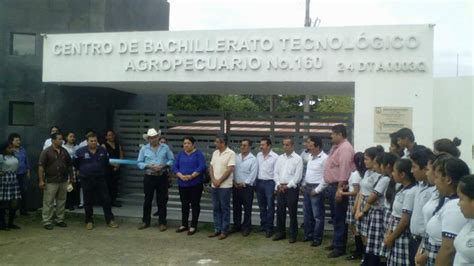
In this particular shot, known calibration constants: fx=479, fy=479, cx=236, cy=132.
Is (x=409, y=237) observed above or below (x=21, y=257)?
above

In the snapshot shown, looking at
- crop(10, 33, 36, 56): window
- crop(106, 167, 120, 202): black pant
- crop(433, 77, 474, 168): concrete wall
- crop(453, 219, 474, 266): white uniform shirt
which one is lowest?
crop(106, 167, 120, 202): black pant

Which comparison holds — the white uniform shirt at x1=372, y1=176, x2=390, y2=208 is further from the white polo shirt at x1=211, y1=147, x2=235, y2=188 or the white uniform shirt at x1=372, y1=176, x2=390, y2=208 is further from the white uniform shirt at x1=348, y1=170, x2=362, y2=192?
the white polo shirt at x1=211, y1=147, x2=235, y2=188

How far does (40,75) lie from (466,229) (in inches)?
347

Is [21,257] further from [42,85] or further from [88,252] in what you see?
[42,85]

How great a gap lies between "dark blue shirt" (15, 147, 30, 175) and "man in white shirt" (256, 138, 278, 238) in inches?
170

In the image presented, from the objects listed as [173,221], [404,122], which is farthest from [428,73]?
[173,221]

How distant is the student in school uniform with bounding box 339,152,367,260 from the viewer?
246 inches

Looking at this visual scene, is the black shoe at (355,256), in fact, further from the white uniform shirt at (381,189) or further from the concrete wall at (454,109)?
the concrete wall at (454,109)

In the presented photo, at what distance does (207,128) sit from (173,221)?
1.98 m

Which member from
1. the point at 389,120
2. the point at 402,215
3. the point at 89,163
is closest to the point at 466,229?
the point at 402,215

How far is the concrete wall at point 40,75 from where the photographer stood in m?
9.62

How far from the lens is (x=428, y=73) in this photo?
7.55 meters

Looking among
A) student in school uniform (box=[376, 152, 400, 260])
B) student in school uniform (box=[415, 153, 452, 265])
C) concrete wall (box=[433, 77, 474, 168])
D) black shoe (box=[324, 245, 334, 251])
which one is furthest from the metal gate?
student in school uniform (box=[415, 153, 452, 265])

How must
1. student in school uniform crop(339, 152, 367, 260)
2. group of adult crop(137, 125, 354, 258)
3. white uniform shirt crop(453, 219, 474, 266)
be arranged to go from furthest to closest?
group of adult crop(137, 125, 354, 258) < student in school uniform crop(339, 152, 367, 260) < white uniform shirt crop(453, 219, 474, 266)
